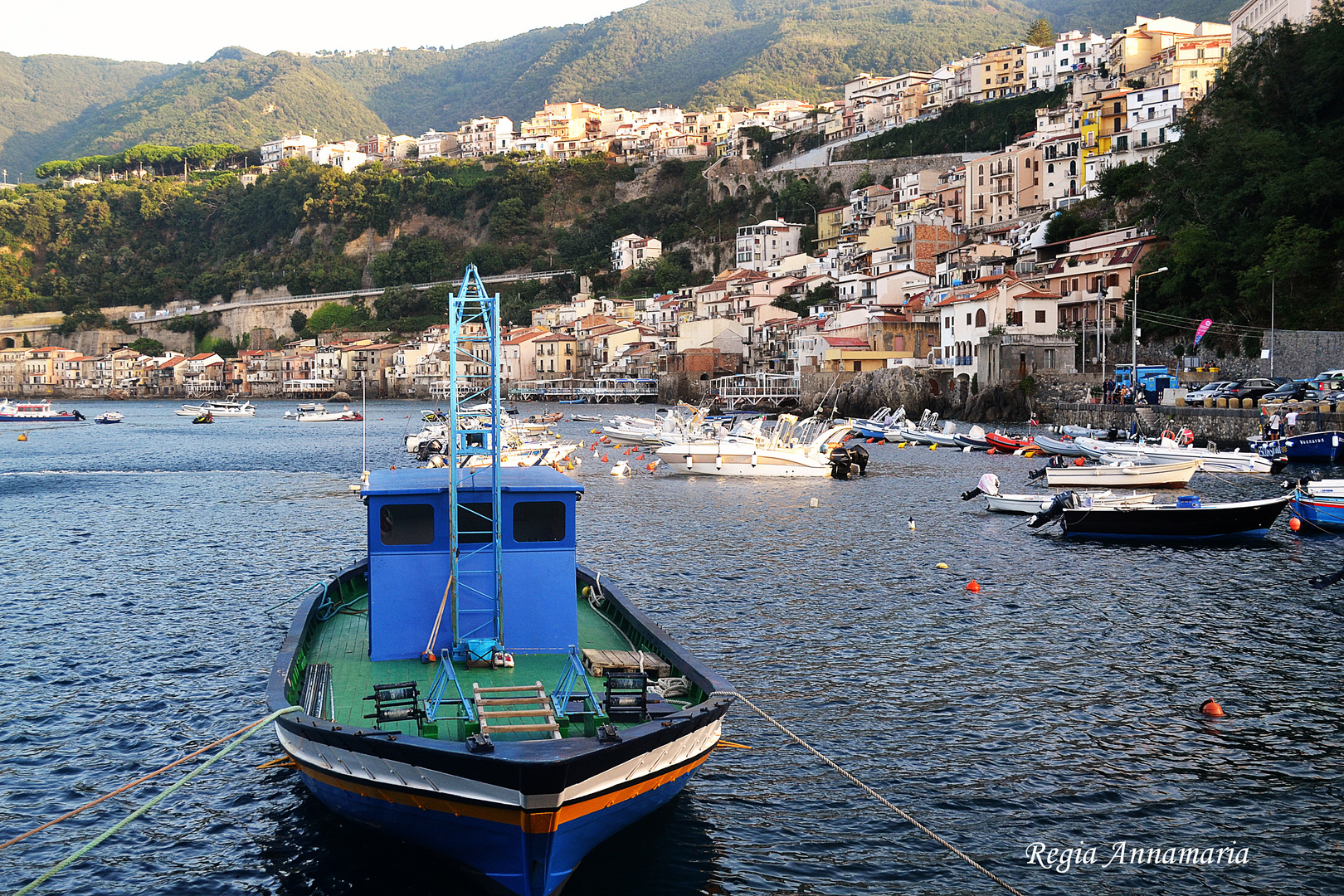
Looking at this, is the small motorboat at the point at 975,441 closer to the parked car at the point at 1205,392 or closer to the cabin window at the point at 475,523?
the parked car at the point at 1205,392

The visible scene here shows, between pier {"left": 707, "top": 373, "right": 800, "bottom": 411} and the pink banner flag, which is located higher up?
the pink banner flag

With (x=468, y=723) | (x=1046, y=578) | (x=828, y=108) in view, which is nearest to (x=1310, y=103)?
(x=1046, y=578)

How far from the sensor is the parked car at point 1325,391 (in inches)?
1690

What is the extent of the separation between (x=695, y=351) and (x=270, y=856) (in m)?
89.6

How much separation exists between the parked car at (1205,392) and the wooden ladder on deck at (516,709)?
157ft

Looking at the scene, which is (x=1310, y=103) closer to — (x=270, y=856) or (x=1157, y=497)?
(x=1157, y=497)

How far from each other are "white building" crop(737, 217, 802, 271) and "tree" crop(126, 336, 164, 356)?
8936cm

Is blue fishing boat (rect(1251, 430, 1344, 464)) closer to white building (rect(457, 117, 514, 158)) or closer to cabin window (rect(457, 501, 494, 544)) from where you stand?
cabin window (rect(457, 501, 494, 544))

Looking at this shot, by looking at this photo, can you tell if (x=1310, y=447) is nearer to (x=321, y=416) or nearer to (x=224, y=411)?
(x=321, y=416)

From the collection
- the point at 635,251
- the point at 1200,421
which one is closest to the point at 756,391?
the point at 1200,421

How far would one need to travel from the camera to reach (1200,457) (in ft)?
127

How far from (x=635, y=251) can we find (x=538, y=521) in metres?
131

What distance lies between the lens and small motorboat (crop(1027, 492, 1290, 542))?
1050 inches

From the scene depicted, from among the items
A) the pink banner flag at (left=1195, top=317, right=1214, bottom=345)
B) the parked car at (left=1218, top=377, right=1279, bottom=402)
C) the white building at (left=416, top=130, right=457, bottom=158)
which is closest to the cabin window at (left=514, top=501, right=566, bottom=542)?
the parked car at (left=1218, top=377, right=1279, bottom=402)
